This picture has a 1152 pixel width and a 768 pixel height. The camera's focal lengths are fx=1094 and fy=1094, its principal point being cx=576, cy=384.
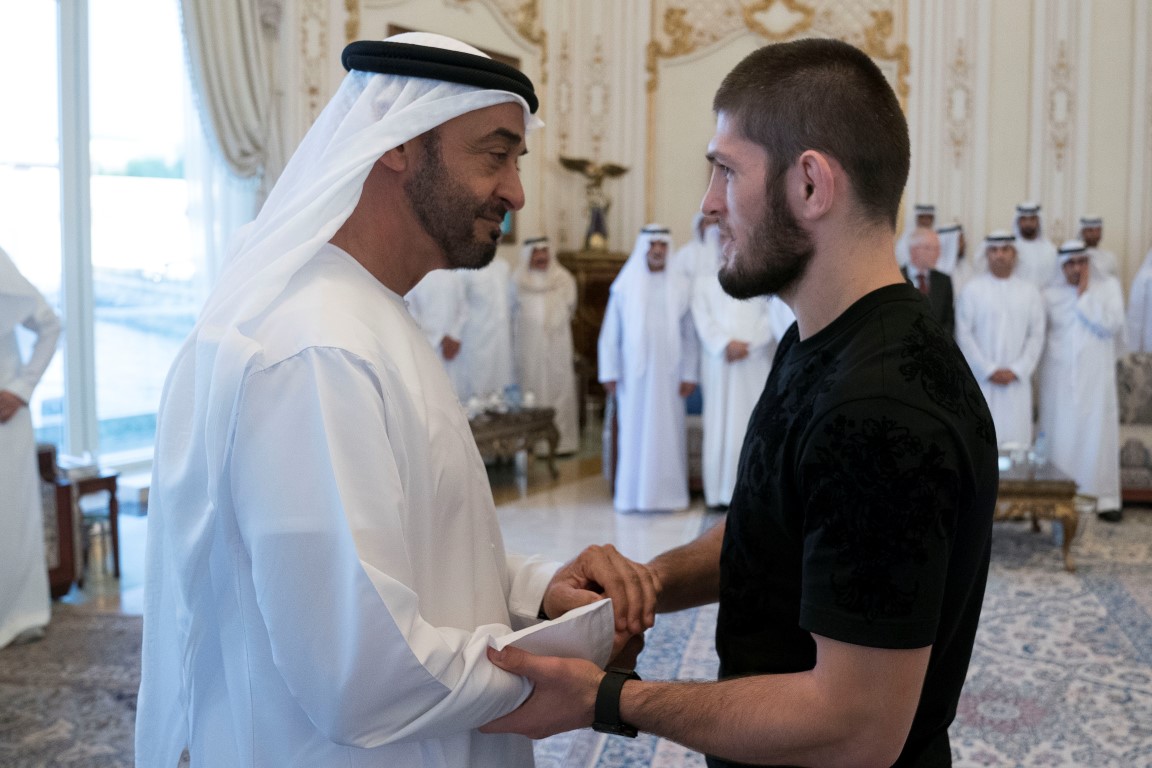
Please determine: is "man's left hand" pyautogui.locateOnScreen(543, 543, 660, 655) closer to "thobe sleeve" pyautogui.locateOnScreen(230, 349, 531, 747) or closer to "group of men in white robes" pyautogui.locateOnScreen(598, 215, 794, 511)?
"thobe sleeve" pyautogui.locateOnScreen(230, 349, 531, 747)

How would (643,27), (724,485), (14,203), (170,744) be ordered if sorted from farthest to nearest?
(643,27) < (724,485) < (14,203) < (170,744)

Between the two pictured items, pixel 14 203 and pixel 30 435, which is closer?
pixel 30 435

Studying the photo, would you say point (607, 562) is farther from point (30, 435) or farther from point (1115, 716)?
point (30, 435)

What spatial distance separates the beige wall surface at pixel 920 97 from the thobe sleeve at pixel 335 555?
29.0 feet

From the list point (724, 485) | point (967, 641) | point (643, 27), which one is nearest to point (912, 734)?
point (967, 641)

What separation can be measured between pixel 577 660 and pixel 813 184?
71 centimetres

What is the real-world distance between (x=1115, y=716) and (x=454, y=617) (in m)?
3.19

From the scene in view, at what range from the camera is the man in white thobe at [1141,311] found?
941cm

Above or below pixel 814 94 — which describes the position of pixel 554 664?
below

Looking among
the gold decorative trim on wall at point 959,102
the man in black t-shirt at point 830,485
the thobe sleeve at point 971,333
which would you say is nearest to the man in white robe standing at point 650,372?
the thobe sleeve at point 971,333

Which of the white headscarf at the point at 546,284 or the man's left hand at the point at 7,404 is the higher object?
the white headscarf at the point at 546,284

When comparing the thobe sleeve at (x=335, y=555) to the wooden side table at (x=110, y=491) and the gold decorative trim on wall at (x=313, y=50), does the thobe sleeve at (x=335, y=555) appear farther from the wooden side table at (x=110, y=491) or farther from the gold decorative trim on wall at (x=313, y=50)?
the gold decorative trim on wall at (x=313, y=50)

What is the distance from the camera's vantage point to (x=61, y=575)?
5.05 metres

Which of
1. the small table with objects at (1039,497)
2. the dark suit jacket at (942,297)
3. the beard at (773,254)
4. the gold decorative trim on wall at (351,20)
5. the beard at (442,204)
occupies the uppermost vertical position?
the gold decorative trim on wall at (351,20)
